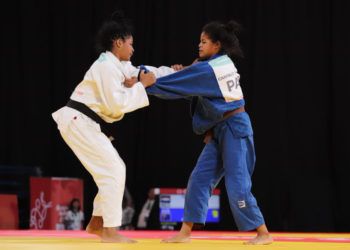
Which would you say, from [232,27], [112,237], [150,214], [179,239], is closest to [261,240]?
[179,239]

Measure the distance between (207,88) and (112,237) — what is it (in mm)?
904

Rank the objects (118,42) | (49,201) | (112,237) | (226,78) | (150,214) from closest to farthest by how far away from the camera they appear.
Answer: (112,237) < (226,78) < (118,42) < (49,201) < (150,214)

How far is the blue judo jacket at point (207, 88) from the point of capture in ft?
12.1

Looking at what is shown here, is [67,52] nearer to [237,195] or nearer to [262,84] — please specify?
[262,84]

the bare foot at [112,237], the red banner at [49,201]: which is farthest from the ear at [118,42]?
the red banner at [49,201]

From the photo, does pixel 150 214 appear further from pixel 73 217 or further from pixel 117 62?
pixel 117 62

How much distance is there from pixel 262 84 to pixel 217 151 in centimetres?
456

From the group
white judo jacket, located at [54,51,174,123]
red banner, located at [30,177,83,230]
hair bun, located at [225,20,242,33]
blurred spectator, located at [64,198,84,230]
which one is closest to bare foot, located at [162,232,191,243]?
Answer: white judo jacket, located at [54,51,174,123]

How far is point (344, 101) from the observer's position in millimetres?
8023

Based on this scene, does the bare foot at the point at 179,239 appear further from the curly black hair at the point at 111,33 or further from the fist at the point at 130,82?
the curly black hair at the point at 111,33

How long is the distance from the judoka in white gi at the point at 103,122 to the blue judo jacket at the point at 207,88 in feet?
0.32

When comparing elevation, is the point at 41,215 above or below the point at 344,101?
below

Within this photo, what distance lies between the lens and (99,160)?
12.1 feet

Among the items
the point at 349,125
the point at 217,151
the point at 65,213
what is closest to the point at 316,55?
the point at 349,125
